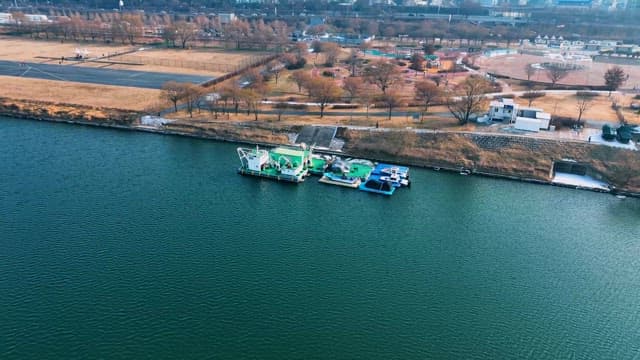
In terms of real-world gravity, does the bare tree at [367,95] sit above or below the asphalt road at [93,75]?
below

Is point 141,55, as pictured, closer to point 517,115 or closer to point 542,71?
point 517,115

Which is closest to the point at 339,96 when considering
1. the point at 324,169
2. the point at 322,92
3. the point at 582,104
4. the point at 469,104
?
the point at 322,92

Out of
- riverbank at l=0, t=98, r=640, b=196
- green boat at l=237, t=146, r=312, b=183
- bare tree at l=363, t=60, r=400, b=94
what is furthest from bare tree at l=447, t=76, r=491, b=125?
green boat at l=237, t=146, r=312, b=183

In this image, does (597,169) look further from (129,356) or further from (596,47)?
(596,47)

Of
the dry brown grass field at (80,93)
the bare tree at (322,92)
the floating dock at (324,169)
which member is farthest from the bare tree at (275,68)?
the floating dock at (324,169)

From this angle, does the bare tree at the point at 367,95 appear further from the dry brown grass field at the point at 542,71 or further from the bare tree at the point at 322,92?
the dry brown grass field at the point at 542,71

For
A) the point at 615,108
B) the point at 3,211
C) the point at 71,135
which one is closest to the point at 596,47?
the point at 615,108

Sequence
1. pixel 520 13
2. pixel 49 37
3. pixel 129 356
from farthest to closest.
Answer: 1. pixel 520 13
2. pixel 49 37
3. pixel 129 356
